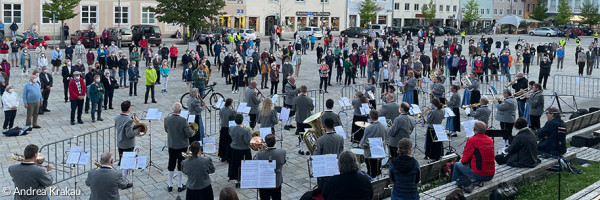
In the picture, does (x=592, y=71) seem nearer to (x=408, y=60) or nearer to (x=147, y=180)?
(x=408, y=60)

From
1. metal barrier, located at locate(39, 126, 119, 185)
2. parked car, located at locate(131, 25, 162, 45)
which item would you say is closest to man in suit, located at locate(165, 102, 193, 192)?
metal barrier, located at locate(39, 126, 119, 185)

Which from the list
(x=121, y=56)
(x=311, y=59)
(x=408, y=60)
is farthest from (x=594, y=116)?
(x=311, y=59)

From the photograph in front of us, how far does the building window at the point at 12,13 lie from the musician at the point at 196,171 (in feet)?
141

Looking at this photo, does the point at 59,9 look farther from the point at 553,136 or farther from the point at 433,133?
the point at 553,136

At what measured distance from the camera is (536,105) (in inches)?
653

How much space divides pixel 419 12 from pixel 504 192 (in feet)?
231

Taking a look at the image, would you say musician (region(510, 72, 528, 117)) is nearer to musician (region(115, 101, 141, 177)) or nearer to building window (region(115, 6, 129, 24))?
musician (region(115, 101, 141, 177))

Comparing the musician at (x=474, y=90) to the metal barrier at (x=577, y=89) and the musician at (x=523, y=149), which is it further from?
the metal barrier at (x=577, y=89)

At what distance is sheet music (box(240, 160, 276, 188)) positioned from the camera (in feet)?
30.3

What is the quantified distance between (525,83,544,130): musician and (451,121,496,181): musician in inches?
271

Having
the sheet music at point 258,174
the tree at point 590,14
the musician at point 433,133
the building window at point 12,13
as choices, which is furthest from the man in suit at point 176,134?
the tree at point 590,14

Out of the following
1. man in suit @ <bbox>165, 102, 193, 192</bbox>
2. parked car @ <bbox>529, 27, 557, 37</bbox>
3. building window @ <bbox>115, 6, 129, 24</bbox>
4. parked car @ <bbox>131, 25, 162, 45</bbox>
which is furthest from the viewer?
parked car @ <bbox>529, 27, 557, 37</bbox>

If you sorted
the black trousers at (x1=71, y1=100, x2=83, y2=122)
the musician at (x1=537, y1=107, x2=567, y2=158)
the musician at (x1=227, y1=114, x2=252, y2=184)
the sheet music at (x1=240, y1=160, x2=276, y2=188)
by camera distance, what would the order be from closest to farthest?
the sheet music at (x1=240, y1=160, x2=276, y2=188) → the musician at (x1=227, y1=114, x2=252, y2=184) → the musician at (x1=537, y1=107, x2=567, y2=158) → the black trousers at (x1=71, y1=100, x2=83, y2=122)

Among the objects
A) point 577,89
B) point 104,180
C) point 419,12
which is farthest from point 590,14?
point 104,180
